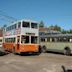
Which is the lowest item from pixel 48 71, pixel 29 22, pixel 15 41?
pixel 48 71

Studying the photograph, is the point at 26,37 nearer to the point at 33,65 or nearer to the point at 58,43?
the point at 58,43

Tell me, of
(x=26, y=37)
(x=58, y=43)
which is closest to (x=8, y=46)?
(x=26, y=37)

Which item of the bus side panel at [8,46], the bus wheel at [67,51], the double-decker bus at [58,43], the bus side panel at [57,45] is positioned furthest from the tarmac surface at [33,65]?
the bus side panel at [8,46]

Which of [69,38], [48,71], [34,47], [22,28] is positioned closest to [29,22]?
[22,28]

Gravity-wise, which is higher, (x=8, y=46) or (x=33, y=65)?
(x=8, y=46)

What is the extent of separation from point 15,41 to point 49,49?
5391 mm

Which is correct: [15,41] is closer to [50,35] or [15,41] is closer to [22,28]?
[22,28]

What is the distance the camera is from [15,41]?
29.2m

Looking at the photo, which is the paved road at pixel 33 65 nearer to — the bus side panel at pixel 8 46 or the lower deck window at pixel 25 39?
the lower deck window at pixel 25 39

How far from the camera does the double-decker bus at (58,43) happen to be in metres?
27.8

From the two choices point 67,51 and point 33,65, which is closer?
point 33,65

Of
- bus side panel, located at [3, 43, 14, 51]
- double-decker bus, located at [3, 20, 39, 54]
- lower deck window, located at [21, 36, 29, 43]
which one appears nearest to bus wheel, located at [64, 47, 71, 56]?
double-decker bus, located at [3, 20, 39, 54]

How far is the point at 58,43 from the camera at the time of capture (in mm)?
29516

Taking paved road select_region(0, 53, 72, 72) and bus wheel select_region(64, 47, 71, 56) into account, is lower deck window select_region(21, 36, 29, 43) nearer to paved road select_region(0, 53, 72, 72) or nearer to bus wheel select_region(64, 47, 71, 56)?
bus wheel select_region(64, 47, 71, 56)
